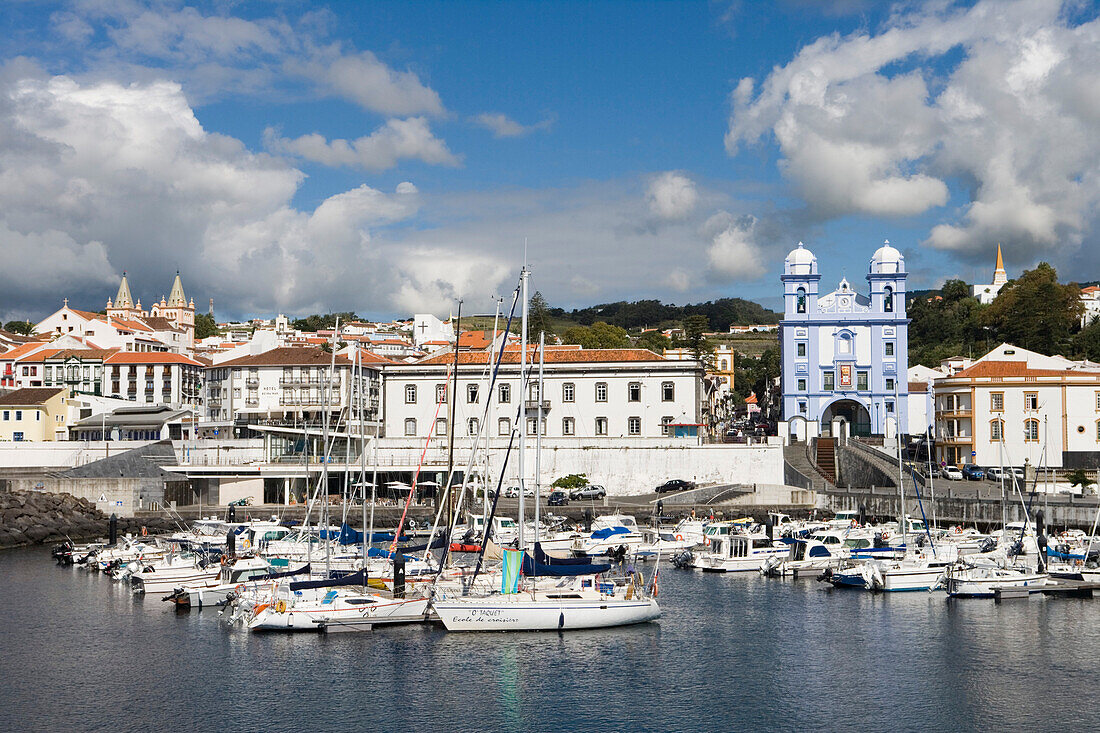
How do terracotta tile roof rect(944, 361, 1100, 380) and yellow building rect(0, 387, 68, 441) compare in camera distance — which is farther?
yellow building rect(0, 387, 68, 441)

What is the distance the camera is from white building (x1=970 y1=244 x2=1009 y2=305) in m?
169

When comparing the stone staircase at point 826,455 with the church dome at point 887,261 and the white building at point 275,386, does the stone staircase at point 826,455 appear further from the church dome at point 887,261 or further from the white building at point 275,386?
the white building at point 275,386

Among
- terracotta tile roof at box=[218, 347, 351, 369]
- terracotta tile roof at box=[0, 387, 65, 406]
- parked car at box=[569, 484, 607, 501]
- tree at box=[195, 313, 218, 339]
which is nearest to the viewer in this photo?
parked car at box=[569, 484, 607, 501]

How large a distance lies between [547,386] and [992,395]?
29.6 m

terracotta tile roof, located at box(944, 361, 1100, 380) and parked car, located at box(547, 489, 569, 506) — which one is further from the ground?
terracotta tile roof, located at box(944, 361, 1100, 380)

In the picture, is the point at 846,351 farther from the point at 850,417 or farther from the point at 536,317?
the point at 536,317

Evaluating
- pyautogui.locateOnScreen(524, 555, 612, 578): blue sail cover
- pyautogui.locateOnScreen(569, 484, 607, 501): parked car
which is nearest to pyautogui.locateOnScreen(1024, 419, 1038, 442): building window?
pyautogui.locateOnScreen(569, 484, 607, 501): parked car

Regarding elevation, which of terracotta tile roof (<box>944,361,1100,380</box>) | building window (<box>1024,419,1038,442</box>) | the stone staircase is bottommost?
the stone staircase

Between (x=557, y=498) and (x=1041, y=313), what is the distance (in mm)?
63698

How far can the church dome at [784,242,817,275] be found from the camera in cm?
8625

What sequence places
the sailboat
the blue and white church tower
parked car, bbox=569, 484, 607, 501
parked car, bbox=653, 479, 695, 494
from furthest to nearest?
1. the blue and white church tower
2. parked car, bbox=653, 479, 695, 494
3. parked car, bbox=569, 484, 607, 501
4. the sailboat

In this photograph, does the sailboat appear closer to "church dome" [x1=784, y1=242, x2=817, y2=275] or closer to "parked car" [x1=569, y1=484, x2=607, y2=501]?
"parked car" [x1=569, y1=484, x2=607, y2=501]

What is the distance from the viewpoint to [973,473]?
6856cm

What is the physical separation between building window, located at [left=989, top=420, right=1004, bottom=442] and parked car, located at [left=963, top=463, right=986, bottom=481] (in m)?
3.59
